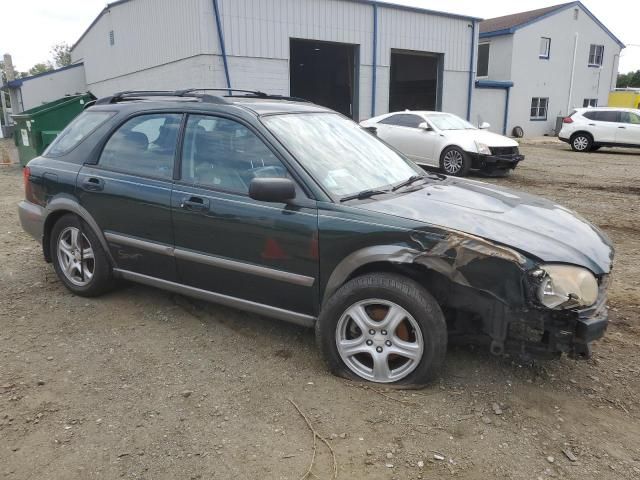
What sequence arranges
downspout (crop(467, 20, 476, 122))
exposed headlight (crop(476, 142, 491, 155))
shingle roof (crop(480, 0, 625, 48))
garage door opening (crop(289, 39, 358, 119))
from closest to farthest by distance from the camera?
1. exposed headlight (crop(476, 142, 491, 155))
2. downspout (crop(467, 20, 476, 122))
3. garage door opening (crop(289, 39, 358, 119))
4. shingle roof (crop(480, 0, 625, 48))

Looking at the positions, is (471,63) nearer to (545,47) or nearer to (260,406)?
(545,47)

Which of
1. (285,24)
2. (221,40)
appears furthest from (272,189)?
(285,24)

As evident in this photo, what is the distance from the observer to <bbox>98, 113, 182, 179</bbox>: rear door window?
3961 millimetres

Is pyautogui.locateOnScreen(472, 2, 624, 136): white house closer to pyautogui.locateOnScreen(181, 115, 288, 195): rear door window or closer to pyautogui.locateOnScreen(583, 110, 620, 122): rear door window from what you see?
pyautogui.locateOnScreen(583, 110, 620, 122): rear door window

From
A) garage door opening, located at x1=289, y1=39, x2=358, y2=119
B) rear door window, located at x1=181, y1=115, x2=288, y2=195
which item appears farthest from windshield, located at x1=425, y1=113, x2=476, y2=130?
garage door opening, located at x1=289, y1=39, x2=358, y2=119

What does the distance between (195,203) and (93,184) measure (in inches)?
44.8

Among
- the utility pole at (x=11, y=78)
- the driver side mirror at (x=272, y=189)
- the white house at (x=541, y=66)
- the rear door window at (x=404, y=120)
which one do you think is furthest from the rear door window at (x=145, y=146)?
the utility pole at (x=11, y=78)

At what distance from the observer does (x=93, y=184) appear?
169 inches

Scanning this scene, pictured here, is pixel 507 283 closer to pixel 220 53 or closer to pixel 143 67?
pixel 220 53

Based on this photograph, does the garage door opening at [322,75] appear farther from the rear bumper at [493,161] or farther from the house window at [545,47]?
the rear bumper at [493,161]

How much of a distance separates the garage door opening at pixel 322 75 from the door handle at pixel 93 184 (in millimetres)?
21380

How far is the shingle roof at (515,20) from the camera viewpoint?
2873 centimetres

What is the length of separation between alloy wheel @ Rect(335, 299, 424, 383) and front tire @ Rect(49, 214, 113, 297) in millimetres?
2285

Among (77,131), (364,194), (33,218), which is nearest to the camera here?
(364,194)
